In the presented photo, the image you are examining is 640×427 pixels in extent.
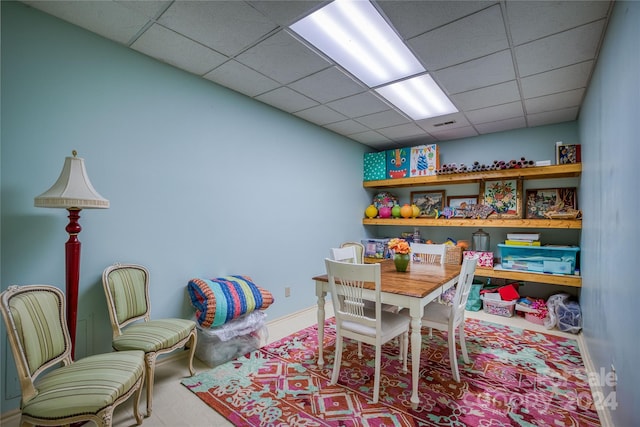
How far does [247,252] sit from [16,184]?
6.09 ft

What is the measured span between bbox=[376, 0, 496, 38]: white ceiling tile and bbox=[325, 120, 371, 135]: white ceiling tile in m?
1.91

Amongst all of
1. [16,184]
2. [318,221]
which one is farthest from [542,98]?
[16,184]

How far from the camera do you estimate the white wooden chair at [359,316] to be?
195cm

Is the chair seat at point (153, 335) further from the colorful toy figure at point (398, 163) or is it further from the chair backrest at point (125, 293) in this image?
the colorful toy figure at point (398, 163)

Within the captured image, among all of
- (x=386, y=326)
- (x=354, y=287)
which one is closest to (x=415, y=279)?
(x=386, y=326)

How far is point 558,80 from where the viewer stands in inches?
102

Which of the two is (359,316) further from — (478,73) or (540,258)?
(540,258)

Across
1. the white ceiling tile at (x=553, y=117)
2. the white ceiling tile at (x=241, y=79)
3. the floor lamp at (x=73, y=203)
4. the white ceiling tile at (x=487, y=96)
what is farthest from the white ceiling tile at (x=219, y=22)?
the white ceiling tile at (x=553, y=117)

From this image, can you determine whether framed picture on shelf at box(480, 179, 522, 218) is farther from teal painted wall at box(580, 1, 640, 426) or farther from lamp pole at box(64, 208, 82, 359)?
lamp pole at box(64, 208, 82, 359)

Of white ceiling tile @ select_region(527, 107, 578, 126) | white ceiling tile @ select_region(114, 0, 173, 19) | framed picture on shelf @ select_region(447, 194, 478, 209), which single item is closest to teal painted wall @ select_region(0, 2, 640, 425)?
white ceiling tile @ select_region(527, 107, 578, 126)

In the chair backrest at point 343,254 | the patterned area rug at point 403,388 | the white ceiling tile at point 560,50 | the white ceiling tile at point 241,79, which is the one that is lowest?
the patterned area rug at point 403,388

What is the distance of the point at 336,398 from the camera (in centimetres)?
199

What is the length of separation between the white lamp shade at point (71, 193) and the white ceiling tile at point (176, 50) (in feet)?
3.33

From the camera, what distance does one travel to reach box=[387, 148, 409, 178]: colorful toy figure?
450cm
